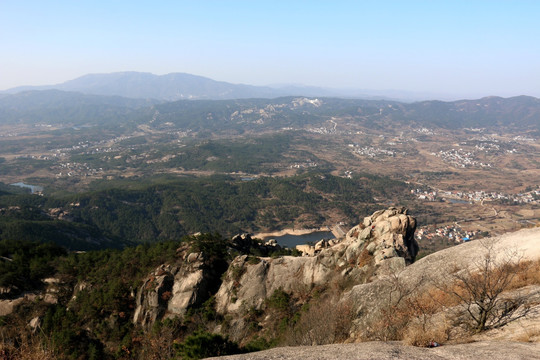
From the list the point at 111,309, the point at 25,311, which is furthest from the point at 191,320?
the point at 25,311

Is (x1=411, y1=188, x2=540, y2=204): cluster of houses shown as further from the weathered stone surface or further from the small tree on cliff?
the weathered stone surface

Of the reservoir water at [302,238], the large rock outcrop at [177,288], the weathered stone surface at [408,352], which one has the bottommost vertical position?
the reservoir water at [302,238]

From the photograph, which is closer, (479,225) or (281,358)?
(281,358)

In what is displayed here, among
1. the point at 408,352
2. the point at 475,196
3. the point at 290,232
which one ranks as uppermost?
the point at 408,352

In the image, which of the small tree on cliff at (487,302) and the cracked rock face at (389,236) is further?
the cracked rock face at (389,236)

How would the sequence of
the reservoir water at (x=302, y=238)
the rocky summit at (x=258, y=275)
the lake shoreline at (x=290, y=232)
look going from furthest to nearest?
the lake shoreline at (x=290, y=232), the reservoir water at (x=302, y=238), the rocky summit at (x=258, y=275)

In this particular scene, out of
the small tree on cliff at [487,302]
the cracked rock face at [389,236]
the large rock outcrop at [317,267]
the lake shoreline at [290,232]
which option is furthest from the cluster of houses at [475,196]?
the small tree on cliff at [487,302]

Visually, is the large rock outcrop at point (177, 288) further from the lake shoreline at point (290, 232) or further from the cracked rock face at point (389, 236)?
the lake shoreline at point (290, 232)

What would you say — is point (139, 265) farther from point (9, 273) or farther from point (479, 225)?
point (479, 225)

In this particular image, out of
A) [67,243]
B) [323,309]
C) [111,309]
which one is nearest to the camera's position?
[323,309]

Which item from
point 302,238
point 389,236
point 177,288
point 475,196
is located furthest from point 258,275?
point 475,196

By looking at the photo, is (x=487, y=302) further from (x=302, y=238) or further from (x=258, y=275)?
(x=302, y=238)
